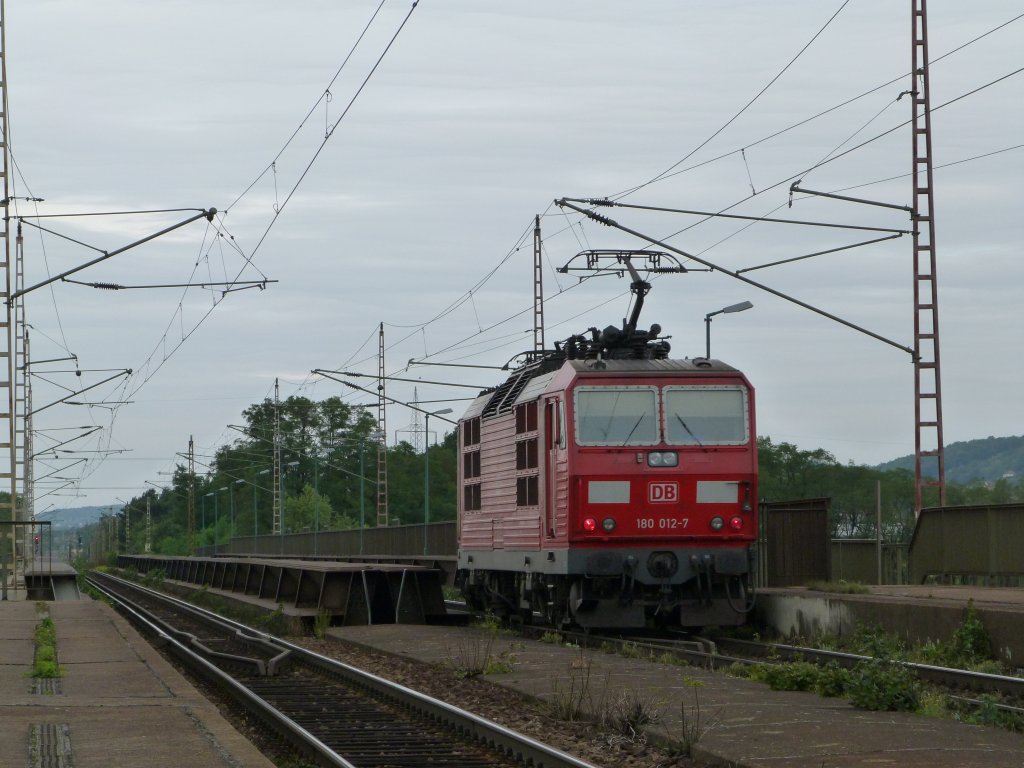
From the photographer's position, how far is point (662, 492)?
1903 centimetres

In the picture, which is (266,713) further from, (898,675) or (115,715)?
(898,675)

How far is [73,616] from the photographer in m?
27.6

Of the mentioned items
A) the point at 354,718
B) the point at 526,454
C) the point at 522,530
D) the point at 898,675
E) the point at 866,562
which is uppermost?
the point at 526,454

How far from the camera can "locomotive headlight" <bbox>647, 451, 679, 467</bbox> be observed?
1911 cm

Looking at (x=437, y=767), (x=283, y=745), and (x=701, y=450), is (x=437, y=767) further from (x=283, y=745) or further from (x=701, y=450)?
(x=701, y=450)

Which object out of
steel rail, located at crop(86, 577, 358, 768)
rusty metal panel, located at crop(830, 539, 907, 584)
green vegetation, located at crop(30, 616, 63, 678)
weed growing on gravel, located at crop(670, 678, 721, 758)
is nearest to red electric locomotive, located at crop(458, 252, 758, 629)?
steel rail, located at crop(86, 577, 358, 768)

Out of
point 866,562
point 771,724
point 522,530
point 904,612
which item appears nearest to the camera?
point 771,724

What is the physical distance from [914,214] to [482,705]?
15.4 meters

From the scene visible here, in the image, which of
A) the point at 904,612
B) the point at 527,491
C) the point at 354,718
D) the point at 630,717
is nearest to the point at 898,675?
the point at 630,717

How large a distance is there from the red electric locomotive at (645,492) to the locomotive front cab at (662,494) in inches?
0.5

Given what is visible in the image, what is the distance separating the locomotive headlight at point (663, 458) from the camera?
19.1 metres

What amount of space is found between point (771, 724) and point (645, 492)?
8286 millimetres

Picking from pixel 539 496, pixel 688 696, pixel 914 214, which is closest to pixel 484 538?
pixel 539 496

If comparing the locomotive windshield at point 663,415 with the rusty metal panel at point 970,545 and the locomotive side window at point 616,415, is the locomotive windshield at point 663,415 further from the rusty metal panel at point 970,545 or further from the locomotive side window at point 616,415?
the rusty metal panel at point 970,545
